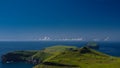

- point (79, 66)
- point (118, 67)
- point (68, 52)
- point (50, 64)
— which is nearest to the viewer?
point (118, 67)

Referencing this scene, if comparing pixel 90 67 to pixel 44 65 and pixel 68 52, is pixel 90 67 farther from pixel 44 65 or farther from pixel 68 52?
pixel 68 52

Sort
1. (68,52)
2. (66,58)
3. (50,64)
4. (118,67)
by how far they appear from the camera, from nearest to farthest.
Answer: (118,67) → (50,64) → (66,58) → (68,52)

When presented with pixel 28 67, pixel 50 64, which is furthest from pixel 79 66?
pixel 28 67

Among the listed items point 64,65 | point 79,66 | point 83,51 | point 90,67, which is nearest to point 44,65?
point 64,65

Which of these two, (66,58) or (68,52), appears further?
(68,52)

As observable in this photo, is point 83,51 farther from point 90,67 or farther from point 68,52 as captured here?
point 90,67

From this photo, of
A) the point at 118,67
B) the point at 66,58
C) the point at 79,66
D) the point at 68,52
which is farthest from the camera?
the point at 68,52

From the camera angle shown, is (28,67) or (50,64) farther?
(28,67)

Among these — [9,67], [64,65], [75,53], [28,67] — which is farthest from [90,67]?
[9,67]
